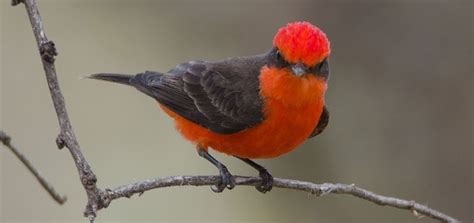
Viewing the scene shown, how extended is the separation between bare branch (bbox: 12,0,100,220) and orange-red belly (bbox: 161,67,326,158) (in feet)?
6.27

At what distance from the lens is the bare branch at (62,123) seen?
318 centimetres

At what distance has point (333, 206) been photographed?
918 cm

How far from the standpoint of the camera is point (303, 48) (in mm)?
4625

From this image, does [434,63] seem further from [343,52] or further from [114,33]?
[114,33]

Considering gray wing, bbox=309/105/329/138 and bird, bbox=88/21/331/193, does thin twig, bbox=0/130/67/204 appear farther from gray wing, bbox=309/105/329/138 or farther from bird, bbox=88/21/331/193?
gray wing, bbox=309/105/329/138

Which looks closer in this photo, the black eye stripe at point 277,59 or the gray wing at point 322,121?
the black eye stripe at point 277,59

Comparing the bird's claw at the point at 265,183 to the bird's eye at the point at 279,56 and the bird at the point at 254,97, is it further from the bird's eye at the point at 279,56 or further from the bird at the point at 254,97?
the bird's eye at the point at 279,56

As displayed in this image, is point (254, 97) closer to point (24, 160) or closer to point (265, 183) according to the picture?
point (265, 183)

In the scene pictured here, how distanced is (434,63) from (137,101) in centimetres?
398

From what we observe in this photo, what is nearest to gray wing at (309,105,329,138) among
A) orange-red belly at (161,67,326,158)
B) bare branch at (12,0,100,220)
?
orange-red belly at (161,67,326,158)

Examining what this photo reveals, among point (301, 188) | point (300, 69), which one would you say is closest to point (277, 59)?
point (300, 69)

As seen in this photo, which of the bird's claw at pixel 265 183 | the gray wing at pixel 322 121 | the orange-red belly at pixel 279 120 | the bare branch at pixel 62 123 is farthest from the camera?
the gray wing at pixel 322 121

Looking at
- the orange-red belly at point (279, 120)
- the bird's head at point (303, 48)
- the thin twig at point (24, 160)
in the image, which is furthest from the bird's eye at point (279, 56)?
the thin twig at point (24, 160)

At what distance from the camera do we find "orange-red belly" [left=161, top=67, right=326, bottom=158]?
5.02m
